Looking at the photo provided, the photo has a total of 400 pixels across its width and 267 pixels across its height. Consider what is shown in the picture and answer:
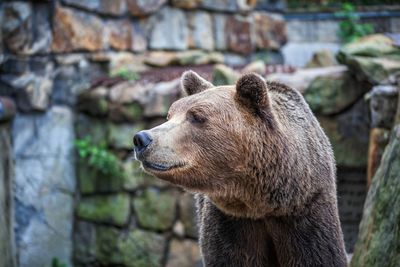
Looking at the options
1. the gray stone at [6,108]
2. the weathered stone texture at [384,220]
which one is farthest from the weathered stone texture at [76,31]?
the weathered stone texture at [384,220]

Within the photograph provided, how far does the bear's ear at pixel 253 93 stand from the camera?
10.2 ft

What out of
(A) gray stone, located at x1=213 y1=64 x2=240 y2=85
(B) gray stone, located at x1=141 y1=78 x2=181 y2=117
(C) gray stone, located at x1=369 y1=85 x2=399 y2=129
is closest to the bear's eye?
(C) gray stone, located at x1=369 y1=85 x2=399 y2=129

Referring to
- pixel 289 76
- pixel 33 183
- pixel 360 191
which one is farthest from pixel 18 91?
pixel 360 191

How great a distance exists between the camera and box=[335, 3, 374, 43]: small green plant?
889 cm

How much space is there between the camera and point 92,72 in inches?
274

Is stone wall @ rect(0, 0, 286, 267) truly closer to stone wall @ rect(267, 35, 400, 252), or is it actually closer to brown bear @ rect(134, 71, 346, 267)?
stone wall @ rect(267, 35, 400, 252)

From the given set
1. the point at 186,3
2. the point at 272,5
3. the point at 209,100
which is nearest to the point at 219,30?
the point at 186,3

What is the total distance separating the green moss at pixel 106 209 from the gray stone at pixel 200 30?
6.96 feet

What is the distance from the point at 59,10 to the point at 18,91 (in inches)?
35.2

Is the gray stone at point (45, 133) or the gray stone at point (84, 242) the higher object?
the gray stone at point (45, 133)

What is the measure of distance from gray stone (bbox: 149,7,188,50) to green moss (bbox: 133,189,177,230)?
5.99ft

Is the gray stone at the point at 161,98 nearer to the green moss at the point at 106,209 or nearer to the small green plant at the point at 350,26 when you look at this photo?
the green moss at the point at 106,209

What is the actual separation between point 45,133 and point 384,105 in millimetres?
3206

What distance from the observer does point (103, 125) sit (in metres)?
6.70
